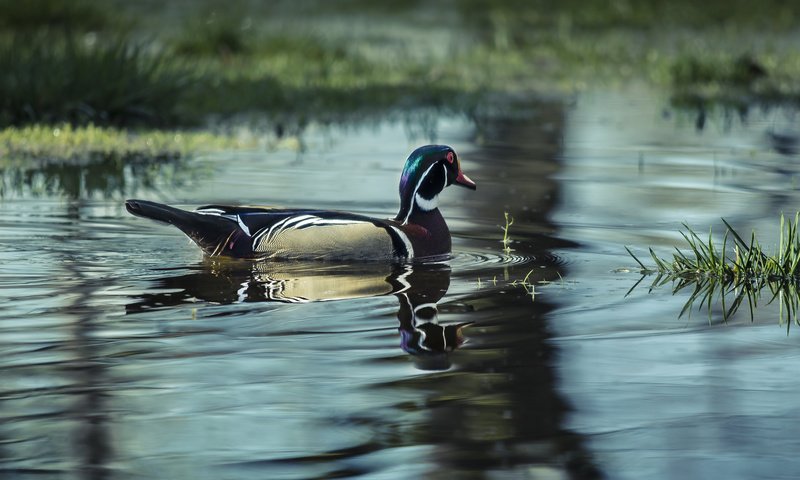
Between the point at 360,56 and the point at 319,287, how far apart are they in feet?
48.7

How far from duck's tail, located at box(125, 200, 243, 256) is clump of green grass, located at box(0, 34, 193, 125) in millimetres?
6274

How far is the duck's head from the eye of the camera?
880 centimetres

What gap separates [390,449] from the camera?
16.1 feet

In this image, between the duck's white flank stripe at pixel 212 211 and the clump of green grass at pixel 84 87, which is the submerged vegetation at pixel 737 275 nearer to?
the duck's white flank stripe at pixel 212 211

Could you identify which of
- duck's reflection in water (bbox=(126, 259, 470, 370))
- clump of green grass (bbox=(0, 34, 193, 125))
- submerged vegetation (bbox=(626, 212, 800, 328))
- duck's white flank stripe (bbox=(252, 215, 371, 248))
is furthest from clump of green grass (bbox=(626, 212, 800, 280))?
clump of green grass (bbox=(0, 34, 193, 125))

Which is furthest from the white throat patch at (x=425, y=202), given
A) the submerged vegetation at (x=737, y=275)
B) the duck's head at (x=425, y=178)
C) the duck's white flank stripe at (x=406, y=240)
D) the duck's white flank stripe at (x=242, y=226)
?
the submerged vegetation at (x=737, y=275)

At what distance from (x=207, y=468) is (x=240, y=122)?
1227 centimetres

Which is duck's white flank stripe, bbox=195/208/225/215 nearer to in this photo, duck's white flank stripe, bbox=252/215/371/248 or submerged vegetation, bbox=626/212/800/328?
duck's white flank stripe, bbox=252/215/371/248

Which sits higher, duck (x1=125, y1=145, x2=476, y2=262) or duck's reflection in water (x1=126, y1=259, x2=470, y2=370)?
duck (x1=125, y1=145, x2=476, y2=262)

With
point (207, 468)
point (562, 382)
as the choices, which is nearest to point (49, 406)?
point (207, 468)

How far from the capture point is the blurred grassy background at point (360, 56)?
15391 mm

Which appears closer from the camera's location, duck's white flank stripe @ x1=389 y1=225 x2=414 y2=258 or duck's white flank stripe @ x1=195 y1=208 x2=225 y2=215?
duck's white flank stripe @ x1=389 y1=225 x2=414 y2=258

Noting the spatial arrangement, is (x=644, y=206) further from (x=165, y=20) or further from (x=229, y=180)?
(x=165, y=20)

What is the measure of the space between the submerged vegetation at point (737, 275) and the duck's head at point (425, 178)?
4.16 ft
